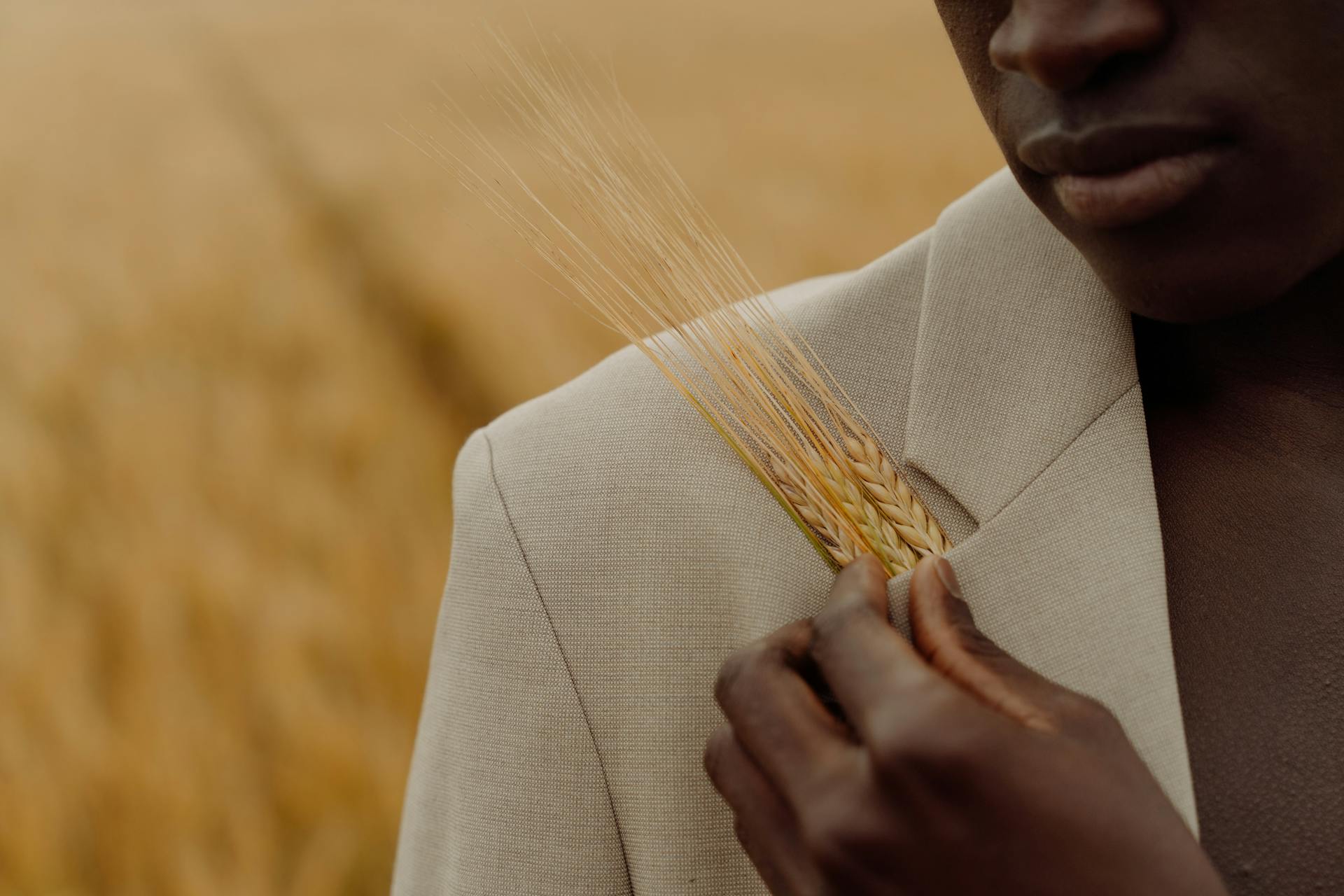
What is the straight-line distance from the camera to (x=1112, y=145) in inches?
28.0

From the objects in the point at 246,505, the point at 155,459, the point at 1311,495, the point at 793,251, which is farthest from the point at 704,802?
the point at 793,251

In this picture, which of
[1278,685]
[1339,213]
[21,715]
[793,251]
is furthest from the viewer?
[793,251]

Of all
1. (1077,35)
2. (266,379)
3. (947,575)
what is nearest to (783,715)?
(947,575)

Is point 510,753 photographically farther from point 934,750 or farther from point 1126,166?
point 1126,166

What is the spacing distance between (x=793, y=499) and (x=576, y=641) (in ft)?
0.71

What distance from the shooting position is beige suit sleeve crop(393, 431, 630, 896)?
938 mm

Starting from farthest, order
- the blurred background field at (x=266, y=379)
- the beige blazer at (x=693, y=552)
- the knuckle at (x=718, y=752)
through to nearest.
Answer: the blurred background field at (x=266, y=379)
the beige blazer at (x=693, y=552)
the knuckle at (x=718, y=752)

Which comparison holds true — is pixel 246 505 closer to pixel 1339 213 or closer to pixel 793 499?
pixel 793 499

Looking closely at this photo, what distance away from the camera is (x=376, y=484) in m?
3.32

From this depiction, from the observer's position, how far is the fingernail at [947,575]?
0.82 m

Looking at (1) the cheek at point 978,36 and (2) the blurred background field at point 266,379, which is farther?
(2) the blurred background field at point 266,379

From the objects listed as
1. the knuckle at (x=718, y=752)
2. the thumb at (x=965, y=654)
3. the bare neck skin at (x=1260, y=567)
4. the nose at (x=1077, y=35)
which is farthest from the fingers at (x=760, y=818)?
the nose at (x=1077, y=35)

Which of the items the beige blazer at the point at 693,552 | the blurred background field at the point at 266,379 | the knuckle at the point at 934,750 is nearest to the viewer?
the knuckle at the point at 934,750

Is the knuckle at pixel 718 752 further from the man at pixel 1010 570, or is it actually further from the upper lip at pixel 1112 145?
the upper lip at pixel 1112 145
